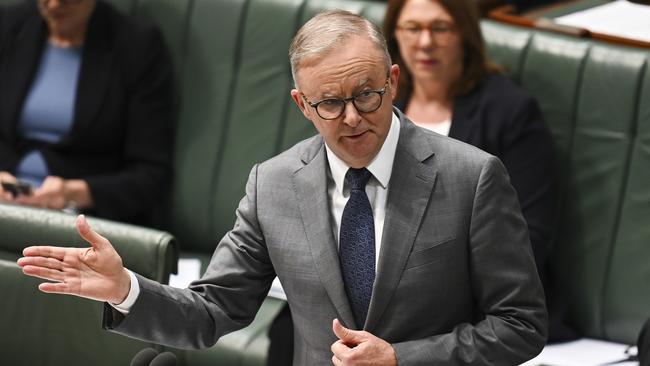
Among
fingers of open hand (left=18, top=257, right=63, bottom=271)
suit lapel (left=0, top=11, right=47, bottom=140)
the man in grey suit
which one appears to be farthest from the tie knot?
suit lapel (left=0, top=11, right=47, bottom=140)

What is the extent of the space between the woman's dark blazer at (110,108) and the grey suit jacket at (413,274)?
1462 mm

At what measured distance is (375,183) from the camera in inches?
82.5

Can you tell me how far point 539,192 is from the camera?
120 inches

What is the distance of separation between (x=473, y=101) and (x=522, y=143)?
6.8 inches

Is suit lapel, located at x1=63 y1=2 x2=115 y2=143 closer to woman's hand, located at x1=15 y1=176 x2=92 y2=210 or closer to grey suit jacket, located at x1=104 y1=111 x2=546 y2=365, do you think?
woman's hand, located at x1=15 y1=176 x2=92 y2=210

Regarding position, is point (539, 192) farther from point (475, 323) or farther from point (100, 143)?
point (100, 143)

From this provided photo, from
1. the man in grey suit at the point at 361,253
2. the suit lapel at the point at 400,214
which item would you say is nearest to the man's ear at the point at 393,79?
the man in grey suit at the point at 361,253

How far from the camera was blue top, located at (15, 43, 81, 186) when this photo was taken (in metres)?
3.50

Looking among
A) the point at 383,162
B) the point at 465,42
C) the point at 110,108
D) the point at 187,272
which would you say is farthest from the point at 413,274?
the point at 110,108

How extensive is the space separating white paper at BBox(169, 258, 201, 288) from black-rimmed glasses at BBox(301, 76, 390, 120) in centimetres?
129

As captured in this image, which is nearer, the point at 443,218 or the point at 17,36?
the point at 443,218

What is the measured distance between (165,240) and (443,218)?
55 centimetres

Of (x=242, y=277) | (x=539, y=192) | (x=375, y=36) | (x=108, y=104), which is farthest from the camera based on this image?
(x=108, y=104)

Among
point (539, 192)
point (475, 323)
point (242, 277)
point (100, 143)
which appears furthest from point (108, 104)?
point (475, 323)
